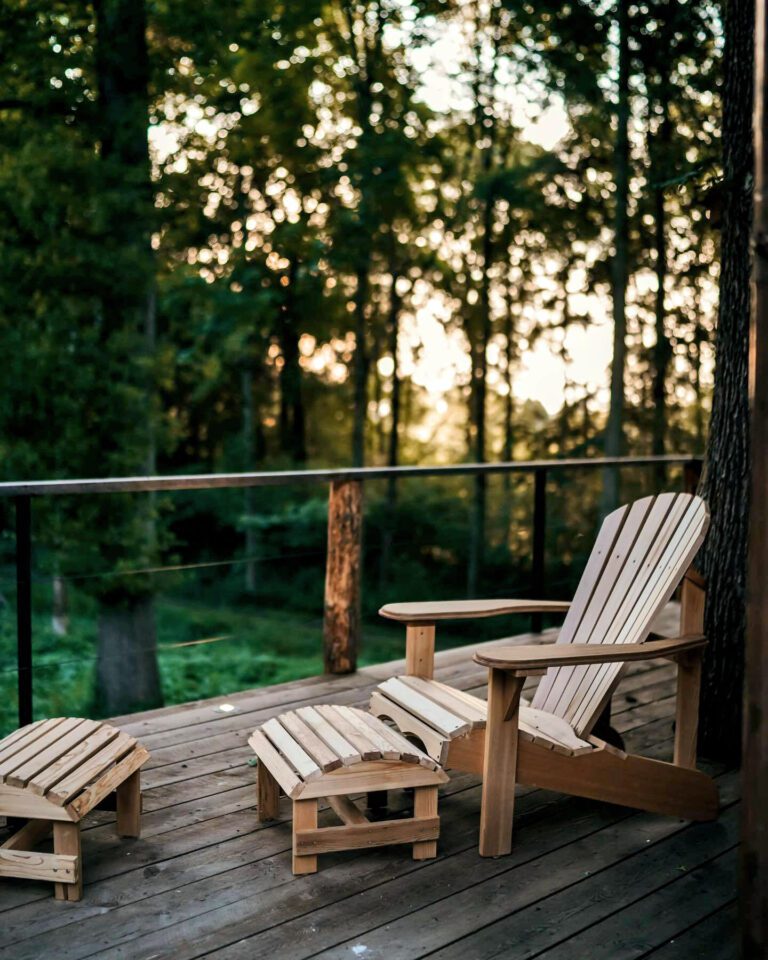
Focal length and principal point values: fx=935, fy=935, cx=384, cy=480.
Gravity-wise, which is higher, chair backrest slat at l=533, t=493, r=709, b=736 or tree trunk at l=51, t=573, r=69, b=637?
chair backrest slat at l=533, t=493, r=709, b=736

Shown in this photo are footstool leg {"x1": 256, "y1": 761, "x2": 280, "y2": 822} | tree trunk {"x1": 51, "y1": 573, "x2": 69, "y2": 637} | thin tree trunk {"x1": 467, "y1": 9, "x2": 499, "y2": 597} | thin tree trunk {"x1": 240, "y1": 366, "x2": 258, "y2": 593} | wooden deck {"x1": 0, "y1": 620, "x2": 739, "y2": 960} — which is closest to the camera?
wooden deck {"x1": 0, "y1": 620, "x2": 739, "y2": 960}

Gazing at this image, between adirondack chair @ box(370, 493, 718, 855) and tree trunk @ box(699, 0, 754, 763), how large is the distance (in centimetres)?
30

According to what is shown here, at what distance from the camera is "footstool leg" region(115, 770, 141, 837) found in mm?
2518

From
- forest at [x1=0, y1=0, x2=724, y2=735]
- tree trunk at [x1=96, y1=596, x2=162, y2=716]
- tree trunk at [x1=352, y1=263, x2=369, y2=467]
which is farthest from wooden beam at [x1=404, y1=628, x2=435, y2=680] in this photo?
tree trunk at [x1=352, y1=263, x2=369, y2=467]

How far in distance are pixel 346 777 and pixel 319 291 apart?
32.0 ft

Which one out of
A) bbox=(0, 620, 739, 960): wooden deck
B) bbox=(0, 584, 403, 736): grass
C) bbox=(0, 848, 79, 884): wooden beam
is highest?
bbox=(0, 848, 79, 884): wooden beam

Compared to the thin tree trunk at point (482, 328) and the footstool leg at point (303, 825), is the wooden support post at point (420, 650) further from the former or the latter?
the thin tree trunk at point (482, 328)

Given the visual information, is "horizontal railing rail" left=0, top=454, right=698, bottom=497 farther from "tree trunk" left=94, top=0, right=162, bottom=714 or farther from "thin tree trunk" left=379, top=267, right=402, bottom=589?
"thin tree trunk" left=379, top=267, right=402, bottom=589

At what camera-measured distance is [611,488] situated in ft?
33.4

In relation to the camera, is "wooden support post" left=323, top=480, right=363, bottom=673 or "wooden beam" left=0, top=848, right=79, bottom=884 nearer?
"wooden beam" left=0, top=848, right=79, bottom=884

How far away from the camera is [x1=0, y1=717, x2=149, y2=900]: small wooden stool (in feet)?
7.18

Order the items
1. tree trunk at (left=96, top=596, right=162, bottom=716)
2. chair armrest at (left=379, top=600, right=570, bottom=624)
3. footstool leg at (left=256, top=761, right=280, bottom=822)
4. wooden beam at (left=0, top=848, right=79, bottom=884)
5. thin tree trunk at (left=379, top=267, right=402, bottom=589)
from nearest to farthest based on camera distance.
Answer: wooden beam at (left=0, top=848, right=79, bottom=884), footstool leg at (left=256, top=761, right=280, bottom=822), chair armrest at (left=379, top=600, right=570, bottom=624), tree trunk at (left=96, top=596, right=162, bottom=716), thin tree trunk at (left=379, top=267, right=402, bottom=589)

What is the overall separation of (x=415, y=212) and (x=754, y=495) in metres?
11.3

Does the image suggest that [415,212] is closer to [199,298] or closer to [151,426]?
[199,298]
